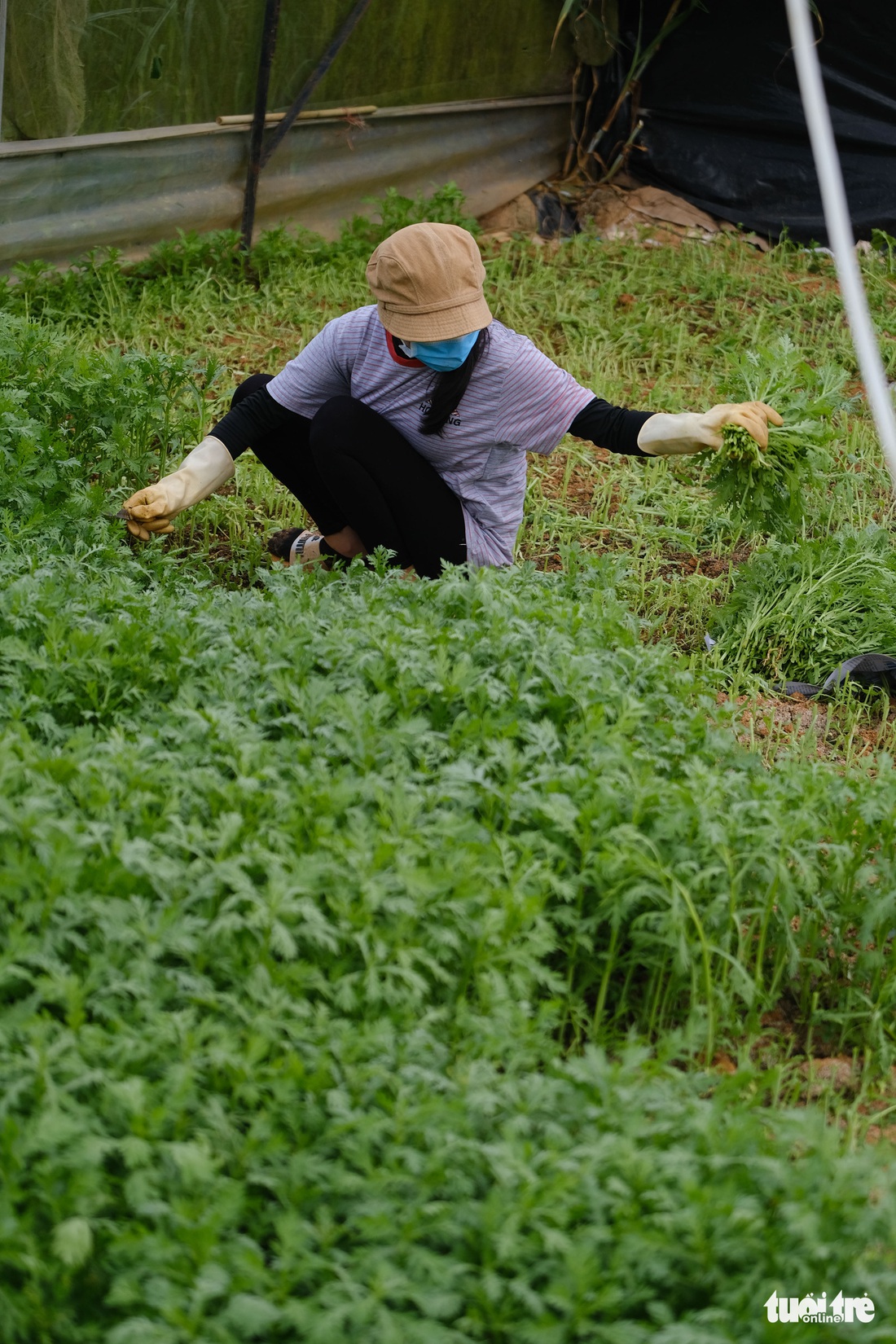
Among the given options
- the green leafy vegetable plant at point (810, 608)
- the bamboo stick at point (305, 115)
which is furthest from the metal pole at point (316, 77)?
the green leafy vegetable plant at point (810, 608)

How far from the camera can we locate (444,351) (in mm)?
3059

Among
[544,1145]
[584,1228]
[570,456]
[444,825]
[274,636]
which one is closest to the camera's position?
[584,1228]

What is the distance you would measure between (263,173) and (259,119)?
0.31 m

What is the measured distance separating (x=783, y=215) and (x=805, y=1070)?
6.17 meters

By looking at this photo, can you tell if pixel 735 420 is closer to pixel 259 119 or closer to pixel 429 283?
pixel 429 283

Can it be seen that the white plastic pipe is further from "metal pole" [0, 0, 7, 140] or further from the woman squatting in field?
"metal pole" [0, 0, 7, 140]

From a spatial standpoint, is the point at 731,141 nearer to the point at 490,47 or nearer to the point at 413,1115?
the point at 490,47

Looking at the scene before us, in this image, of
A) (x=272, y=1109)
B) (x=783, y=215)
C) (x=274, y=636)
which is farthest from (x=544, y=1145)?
(x=783, y=215)

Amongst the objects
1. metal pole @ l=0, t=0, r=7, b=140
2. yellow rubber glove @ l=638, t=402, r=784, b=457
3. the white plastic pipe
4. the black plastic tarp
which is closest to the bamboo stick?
metal pole @ l=0, t=0, r=7, b=140

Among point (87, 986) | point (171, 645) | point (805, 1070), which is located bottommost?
point (805, 1070)

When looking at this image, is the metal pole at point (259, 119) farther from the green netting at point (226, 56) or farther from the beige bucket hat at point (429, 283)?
the beige bucket hat at point (429, 283)

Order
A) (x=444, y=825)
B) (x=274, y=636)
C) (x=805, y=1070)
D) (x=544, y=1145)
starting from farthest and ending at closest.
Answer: (x=274, y=636) → (x=805, y=1070) → (x=444, y=825) → (x=544, y=1145)

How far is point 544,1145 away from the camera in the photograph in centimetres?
170

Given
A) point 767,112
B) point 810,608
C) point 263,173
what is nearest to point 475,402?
point 810,608
